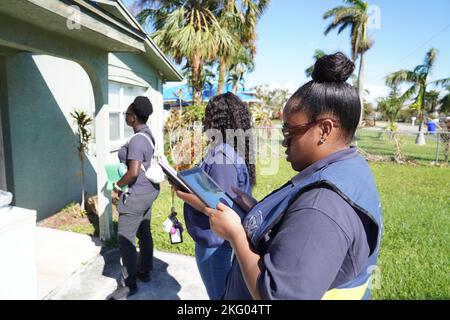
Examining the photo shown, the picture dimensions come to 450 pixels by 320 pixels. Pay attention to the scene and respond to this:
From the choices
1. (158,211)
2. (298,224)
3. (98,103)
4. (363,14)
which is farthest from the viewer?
(363,14)

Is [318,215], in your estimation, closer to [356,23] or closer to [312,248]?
[312,248]

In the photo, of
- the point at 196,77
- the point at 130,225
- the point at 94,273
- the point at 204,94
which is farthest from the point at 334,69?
the point at 204,94

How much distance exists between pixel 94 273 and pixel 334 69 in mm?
3386

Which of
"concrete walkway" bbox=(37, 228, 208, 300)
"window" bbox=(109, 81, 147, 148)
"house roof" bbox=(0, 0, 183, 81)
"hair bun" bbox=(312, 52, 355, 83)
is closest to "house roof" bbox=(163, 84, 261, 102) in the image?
"window" bbox=(109, 81, 147, 148)

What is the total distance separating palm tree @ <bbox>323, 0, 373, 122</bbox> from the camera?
A: 19.1 meters

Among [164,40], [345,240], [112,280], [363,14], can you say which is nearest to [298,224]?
[345,240]

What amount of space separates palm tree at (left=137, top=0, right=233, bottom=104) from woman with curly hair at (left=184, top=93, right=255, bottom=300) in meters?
7.34

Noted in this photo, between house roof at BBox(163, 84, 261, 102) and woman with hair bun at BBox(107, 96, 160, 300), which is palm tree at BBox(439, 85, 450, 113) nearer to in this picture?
house roof at BBox(163, 84, 261, 102)

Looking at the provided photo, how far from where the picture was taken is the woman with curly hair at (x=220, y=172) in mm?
2076

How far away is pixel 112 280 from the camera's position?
10.8 ft

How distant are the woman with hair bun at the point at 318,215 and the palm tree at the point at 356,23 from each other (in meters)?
19.9

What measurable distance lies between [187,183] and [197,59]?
822 cm

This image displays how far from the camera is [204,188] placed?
67.8 inches

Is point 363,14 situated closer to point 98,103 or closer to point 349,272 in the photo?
point 98,103
